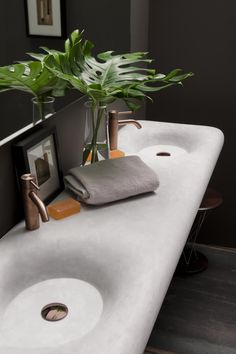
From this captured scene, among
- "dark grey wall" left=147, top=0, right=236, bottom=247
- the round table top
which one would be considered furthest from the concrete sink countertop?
"dark grey wall" left=147, top=0, right=236, bottom=247

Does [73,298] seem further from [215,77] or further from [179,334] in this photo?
[215,77]

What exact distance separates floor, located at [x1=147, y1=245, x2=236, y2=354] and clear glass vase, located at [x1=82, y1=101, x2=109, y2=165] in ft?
3.30

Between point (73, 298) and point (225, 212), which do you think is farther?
point (225, 212)

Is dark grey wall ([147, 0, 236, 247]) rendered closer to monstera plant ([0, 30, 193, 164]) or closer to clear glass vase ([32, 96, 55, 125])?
monstera plant ([0, 30, 193, 164])

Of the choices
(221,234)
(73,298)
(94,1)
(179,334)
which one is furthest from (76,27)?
(221,234)

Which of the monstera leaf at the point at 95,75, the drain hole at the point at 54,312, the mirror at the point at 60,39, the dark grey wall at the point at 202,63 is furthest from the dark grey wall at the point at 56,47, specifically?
the dark grey wall at the point at 202,63

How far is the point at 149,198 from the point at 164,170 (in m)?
0.25

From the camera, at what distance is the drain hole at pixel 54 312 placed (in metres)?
1.15

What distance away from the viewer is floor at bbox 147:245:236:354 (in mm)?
2180

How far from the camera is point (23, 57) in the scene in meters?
1.48

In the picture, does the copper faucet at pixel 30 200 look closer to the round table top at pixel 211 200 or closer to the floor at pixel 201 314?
the floor at pixel 201 314

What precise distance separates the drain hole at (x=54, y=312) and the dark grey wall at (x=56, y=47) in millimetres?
303

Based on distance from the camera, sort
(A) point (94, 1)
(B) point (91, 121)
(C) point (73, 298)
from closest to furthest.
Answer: (C) point (73, 298)
(B) point (91, 121)
(A) point (94, 1)

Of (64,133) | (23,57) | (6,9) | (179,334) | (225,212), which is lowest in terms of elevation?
(179,334)
